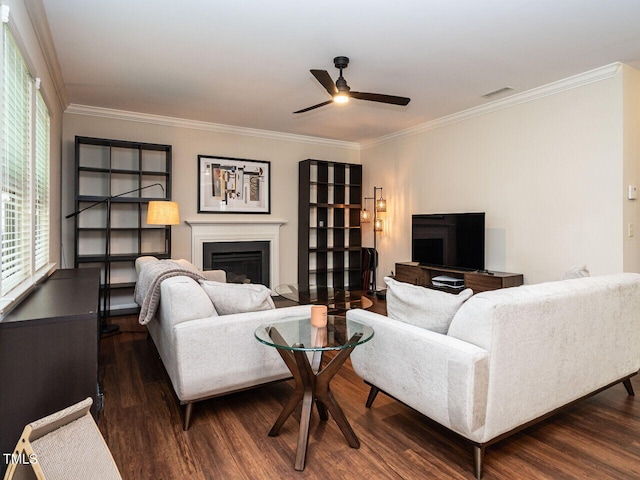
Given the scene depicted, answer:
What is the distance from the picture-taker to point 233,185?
5.75 m

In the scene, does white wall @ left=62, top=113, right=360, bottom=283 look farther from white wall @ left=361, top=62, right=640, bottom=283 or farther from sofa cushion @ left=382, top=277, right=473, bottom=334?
sofa cushion @ left=382, top=277, right=473, bottom=334

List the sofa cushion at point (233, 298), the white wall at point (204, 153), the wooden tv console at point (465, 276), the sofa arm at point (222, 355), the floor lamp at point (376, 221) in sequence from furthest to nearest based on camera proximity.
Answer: the floor lamp at point (376, 221), the white wall at point (204, 153), the wooden tv console at point (465, 276), the sofa cushion at point (233, 298), the sofa arm at point (222, 355)

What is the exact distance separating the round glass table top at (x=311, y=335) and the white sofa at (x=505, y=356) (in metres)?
0.14

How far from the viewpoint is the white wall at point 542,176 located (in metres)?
3.61

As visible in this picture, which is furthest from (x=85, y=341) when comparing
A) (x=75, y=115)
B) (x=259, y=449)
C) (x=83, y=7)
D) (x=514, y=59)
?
(x=75, y=115)

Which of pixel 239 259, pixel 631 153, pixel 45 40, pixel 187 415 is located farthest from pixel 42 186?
pixel 631 153

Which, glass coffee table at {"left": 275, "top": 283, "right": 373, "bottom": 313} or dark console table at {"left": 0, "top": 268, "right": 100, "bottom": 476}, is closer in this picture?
dark console table at {"left": 0, "top": 268, "right": 100, "bottom": 476}

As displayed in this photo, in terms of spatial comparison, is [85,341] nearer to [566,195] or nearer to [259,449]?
[259,449]

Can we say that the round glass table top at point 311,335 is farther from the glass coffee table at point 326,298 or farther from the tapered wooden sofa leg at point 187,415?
the glass coffee table at point 326,298

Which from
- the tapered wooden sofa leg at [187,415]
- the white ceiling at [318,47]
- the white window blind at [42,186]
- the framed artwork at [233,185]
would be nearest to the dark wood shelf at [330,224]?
the framed artwork at [233,185]

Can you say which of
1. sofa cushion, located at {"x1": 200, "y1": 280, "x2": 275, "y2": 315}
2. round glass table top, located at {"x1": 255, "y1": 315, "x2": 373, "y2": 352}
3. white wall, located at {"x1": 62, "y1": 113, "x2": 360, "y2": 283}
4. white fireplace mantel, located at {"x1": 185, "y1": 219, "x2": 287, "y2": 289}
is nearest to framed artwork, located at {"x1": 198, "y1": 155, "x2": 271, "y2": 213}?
white wall, located at {"x1": 62, "y1": 113, "x2": 360, "y2": 283}

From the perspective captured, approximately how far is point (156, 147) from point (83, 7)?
2.41 meters

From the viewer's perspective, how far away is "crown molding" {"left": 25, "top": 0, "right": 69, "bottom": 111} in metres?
2.48

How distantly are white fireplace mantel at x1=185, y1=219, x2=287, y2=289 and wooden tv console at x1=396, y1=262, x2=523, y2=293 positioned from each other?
1.85 meters
